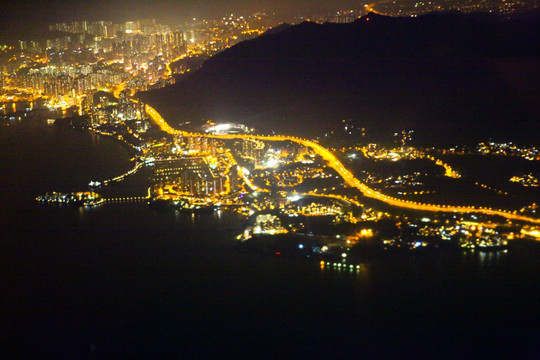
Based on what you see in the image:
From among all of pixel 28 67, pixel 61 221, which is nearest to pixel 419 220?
pixel 61 221

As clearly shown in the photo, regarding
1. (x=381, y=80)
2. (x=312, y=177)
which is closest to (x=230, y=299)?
(x=312, y=177)

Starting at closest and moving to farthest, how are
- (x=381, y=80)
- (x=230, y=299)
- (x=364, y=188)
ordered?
1. (x=230, y=299)
2. (x=364, y=188)
3. (x=381, y=80)

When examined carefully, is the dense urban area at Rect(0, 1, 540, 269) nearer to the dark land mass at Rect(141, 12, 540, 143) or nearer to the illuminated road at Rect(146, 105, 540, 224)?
the illuminated road at Rect(146, 105, 540, 224)

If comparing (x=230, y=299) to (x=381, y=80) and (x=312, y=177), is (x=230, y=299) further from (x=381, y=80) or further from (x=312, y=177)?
(x=381, y=80)

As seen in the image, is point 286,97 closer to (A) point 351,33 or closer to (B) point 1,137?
(A) point 351,33

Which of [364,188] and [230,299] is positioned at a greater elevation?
[364,188]

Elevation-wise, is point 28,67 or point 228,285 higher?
point 28,67
